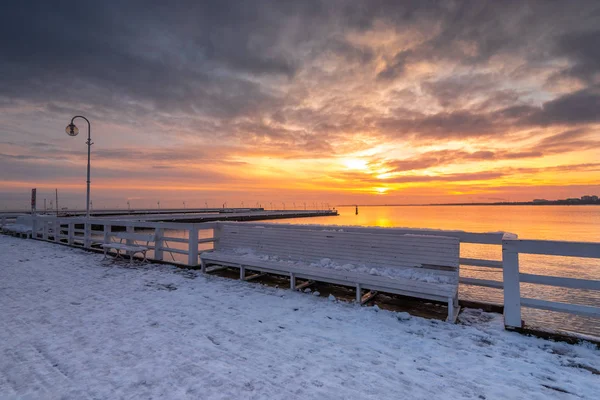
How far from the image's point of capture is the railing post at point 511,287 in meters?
4.32

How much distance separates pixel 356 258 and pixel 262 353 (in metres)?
3.23

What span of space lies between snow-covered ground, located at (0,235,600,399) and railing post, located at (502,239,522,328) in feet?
0.81

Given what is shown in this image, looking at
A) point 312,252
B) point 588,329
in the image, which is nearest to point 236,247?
point 312,252

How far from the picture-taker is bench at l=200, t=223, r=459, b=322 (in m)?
5.13

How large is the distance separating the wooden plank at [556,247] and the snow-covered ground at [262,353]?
1188 millimetres

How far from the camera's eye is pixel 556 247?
4168 millimetres

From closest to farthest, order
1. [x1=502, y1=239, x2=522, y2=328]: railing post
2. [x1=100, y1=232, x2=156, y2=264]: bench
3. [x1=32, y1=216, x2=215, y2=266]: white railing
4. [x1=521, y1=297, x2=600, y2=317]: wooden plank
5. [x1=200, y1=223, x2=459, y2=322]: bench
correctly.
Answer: [x1=521, y1=297, x2=600, y2=317]: wooden plank
[x1=502, y1=239, x2=522, y2=328]: railing post
[x1=200, y1=223, x2=459, y2=322]: bench
[x1=32, y1=216, x2=215, y2=266]: white railing
[x1=100, y1=232, x2=156, y2=264]: bench

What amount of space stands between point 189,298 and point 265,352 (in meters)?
2.81

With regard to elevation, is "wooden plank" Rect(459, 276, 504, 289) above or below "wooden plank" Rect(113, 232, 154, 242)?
below

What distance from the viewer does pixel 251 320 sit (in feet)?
15.6

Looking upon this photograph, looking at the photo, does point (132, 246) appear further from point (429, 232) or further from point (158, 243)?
point (429, 232)

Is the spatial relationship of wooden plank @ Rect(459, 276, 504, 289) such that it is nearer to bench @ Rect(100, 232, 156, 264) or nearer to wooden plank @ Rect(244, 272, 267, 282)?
wooden plank @ Rect(244, 272, 267, 282)

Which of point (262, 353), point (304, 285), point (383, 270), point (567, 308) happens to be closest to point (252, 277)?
point (304, 285)

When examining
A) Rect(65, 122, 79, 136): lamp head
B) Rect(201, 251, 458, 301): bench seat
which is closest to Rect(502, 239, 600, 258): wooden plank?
Rect(201, 251, 458, 301): bench seat
